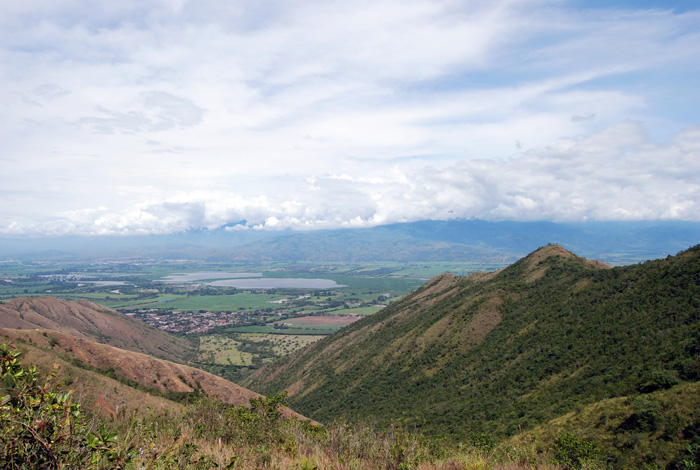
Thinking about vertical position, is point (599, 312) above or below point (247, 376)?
above

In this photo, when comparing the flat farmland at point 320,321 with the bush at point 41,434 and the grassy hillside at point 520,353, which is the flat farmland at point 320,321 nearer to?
the grassy hillside at point 520,353

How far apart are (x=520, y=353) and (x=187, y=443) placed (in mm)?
50113

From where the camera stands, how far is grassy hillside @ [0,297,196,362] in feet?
304

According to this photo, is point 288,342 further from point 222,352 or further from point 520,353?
point 520,353

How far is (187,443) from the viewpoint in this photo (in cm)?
1120

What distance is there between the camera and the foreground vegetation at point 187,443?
16.0ft

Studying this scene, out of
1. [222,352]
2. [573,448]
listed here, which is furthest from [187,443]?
[222,352]

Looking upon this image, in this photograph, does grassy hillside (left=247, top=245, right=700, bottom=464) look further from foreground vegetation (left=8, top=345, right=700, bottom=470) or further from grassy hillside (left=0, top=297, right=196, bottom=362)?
grassy hillside (left=0, top=297, right=196, bottom=362)

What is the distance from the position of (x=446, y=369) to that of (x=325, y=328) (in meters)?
104

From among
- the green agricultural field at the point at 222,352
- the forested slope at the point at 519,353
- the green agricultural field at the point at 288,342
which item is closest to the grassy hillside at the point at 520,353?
the forested slope at the point at 519,353

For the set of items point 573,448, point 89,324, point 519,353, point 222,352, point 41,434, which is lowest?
point 222,352

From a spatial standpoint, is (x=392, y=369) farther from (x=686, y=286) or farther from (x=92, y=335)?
(x=92, y=335)

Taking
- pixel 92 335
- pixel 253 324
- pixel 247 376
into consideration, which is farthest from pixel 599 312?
pixel 253 324

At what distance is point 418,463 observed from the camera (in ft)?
40.7
